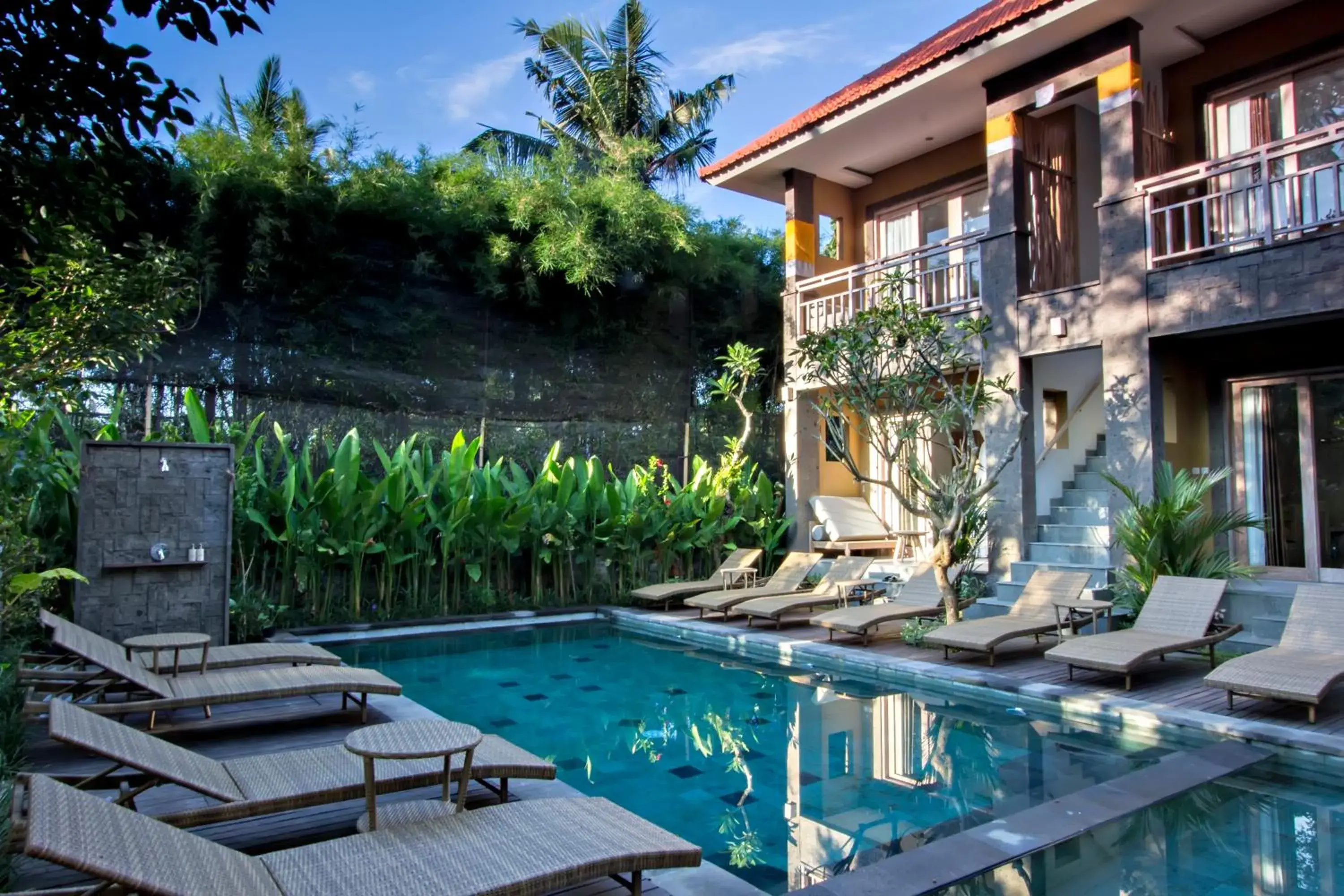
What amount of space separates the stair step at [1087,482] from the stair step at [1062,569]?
207cm

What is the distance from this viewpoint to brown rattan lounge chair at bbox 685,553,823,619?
10.7m

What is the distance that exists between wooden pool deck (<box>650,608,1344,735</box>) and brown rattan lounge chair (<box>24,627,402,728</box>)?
4.88 meters

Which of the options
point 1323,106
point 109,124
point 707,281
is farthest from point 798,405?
point 109,124

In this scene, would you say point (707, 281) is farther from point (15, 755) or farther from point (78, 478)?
point (15, 755)

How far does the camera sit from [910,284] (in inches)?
435

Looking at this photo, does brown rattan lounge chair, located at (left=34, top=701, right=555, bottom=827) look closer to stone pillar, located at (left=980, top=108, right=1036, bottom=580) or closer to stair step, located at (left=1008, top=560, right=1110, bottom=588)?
stair step, located at (left=1008, top=560, right=1110, bottom=588)

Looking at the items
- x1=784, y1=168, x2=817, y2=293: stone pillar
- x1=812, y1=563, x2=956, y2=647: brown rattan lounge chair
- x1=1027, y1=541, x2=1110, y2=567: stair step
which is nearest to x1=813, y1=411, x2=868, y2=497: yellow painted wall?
x1=784, y1=168, x2=817, y2=293: stone pillar

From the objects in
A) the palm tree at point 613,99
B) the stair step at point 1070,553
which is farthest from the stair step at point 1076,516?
the palm tree at point 613,99

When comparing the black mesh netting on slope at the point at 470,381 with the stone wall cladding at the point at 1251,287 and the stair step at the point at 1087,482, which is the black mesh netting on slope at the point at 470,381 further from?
the stone wall cladding at the point at 1251,287

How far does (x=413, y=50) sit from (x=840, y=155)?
9.37 meters

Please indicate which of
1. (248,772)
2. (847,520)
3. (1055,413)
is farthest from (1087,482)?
(248,772)

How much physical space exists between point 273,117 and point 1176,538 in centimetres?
1499

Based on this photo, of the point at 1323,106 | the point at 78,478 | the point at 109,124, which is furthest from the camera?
the point at 1323,106

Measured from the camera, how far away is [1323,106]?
31.0 ft
